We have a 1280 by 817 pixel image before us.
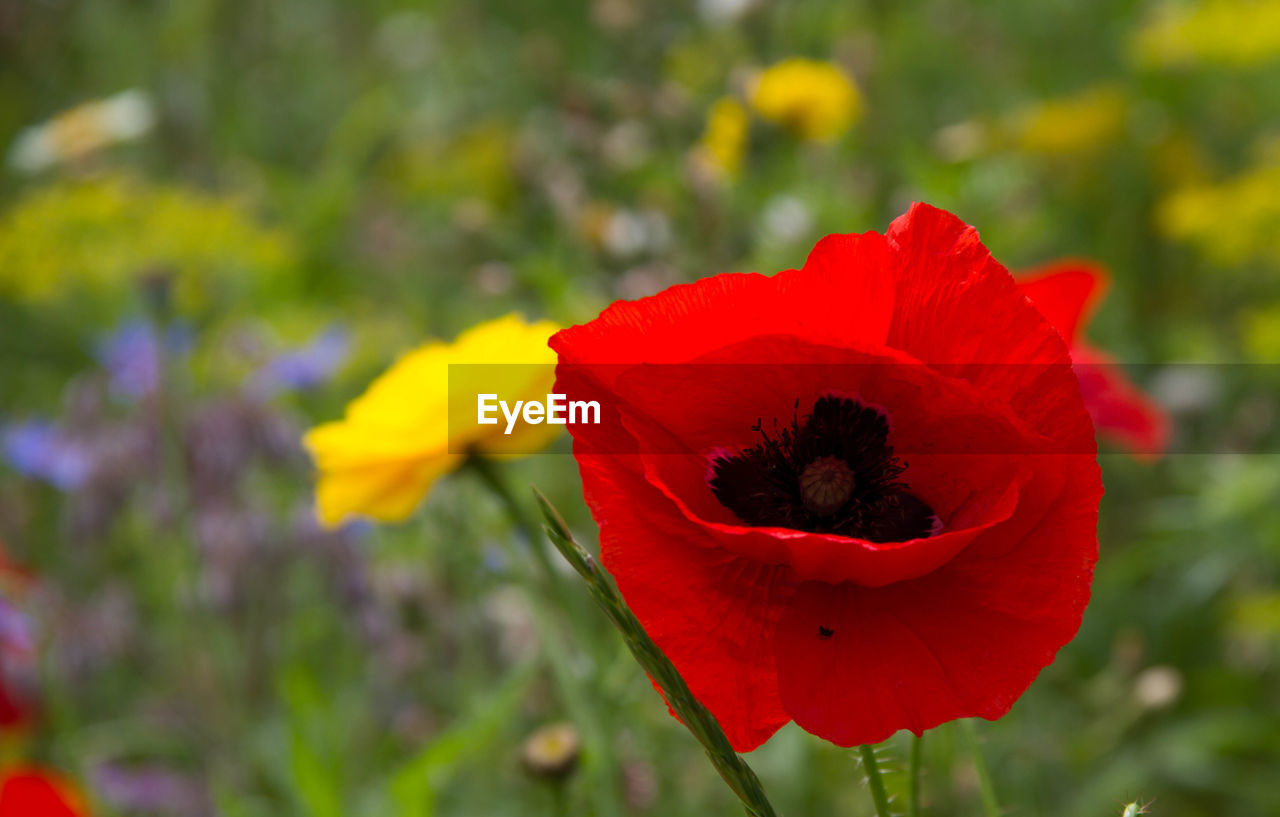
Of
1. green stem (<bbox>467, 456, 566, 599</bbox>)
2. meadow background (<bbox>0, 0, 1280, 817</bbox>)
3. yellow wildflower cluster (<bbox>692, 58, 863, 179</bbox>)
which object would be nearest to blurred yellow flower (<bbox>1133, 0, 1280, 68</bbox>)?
meadow background (<bbox>0, 0, 1280, 817</bbox>)

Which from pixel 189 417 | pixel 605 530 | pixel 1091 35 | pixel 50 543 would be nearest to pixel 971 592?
pixel 605 530

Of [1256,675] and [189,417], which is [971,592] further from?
[1256,675]

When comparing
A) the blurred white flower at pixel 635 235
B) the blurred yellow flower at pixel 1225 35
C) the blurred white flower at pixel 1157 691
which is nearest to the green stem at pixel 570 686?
the blurred white flower at pixel 1157 691

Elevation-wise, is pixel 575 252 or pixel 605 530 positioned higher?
pixel 575 252

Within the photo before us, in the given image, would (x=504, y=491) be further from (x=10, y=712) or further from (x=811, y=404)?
(x=10, y=712)

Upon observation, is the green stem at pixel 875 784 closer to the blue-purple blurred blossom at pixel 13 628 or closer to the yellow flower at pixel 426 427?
the yellow flower at pixel 426 427

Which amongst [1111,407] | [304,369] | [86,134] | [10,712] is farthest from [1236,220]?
[86,134]

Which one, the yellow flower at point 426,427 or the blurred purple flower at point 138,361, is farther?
the blurred purple flower at point 138,361
